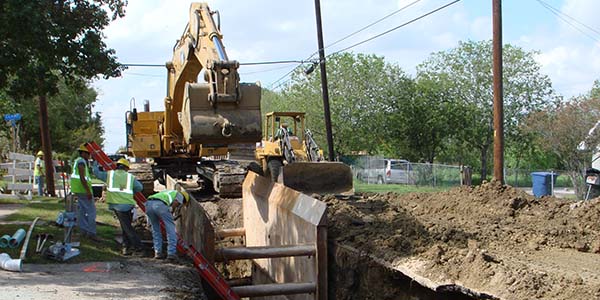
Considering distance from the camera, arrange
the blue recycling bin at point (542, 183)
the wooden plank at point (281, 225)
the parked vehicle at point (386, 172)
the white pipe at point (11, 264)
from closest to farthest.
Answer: the white pipe at point (11, 264) < the wooden plank at point (281, 225) < the blue recycling bin at point (542, 183) < the parked vehicle at point (386, 172)

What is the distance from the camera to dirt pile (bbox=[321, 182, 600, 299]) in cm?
627

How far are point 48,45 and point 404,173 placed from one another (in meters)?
26.1

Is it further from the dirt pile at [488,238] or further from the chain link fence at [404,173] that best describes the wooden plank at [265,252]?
the chain link fence at [404,173]

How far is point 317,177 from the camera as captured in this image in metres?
17.9

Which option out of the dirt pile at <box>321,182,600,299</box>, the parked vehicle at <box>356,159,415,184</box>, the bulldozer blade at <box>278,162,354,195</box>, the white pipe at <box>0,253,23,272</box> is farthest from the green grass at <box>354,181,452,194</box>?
the white pipe at <box>0,253,23,272</box>

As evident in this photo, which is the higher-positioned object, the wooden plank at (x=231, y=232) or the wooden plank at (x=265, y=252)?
the wooden plank at (x=265, y=252)

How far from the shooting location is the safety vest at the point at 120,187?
10.4m

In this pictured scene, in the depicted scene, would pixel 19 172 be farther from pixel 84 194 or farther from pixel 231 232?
pixel 84 194

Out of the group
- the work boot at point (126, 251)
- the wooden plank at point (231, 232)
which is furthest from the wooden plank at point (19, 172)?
the work boot at point (126, 251)

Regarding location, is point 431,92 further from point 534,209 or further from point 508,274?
point 508,274

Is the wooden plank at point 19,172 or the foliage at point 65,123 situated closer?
the wooden plank at point 19,172

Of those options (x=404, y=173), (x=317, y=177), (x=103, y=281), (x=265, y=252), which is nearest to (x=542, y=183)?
(x=317, y=177)

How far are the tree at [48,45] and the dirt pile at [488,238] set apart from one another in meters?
4.73

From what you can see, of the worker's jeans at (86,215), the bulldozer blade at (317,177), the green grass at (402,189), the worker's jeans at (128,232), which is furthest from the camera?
the green grass at (402,189)
